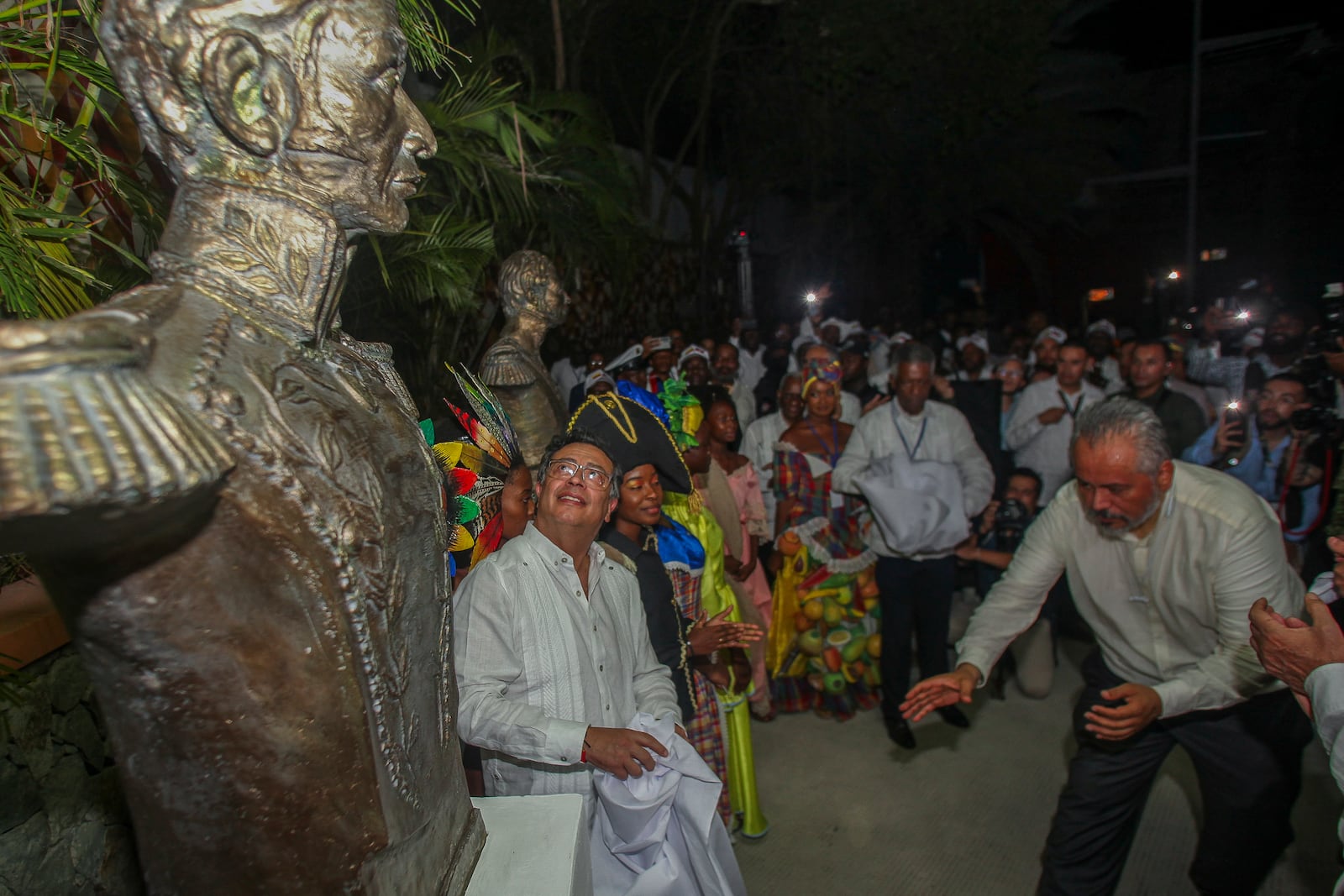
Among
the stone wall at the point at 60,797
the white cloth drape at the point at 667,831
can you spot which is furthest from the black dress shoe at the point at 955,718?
the stone wall at the point at 60,797

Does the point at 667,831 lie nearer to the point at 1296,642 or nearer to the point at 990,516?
the point at 1296,642

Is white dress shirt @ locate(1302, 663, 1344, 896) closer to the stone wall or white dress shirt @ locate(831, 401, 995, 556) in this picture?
white dress shirt @ locate(831, 401, 995, 556)

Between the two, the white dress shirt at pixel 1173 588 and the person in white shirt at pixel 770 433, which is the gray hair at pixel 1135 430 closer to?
the white dress shirt at pixel 1173 588

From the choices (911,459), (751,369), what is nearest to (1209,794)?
(911,459)

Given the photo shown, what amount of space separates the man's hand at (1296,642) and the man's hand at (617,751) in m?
1.43

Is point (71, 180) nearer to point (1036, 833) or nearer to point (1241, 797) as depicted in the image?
point (1241, 797)

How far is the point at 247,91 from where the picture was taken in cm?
107

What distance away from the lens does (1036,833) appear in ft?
10.7

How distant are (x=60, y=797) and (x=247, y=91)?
1979mm

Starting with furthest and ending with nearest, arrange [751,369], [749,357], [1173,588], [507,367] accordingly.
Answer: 1. [749,357]
2. [751,369]
3. [507,367]
4. [1173,588]

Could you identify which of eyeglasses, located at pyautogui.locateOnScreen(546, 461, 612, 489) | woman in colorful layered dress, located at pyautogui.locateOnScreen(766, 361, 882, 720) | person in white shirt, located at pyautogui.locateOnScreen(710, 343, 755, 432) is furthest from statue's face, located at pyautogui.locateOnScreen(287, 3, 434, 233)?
person in white shirt, located at pyautogui.locateOnScreen(710, 343, 755, 432)

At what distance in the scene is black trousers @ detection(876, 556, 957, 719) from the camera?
154 inches

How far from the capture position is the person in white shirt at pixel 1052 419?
16.8ft

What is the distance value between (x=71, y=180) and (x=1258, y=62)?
1659 centimetres
